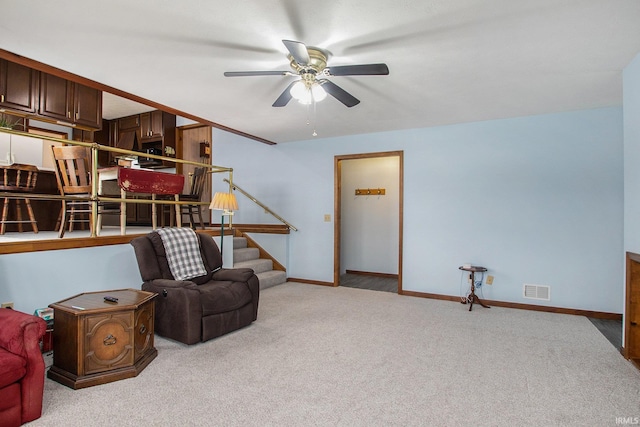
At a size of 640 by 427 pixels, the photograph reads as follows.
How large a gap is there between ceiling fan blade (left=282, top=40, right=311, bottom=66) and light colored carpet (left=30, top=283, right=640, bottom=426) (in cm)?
218

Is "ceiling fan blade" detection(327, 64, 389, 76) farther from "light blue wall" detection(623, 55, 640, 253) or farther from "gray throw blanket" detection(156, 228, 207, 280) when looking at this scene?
"gray throw blanket" detection(156, 228, 207, 280)

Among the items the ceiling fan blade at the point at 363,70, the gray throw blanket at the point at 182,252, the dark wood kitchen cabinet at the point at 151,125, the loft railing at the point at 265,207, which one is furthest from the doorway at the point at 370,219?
the dark wood kitchen cabinet at the point at 151,125

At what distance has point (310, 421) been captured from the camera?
1.84 meters

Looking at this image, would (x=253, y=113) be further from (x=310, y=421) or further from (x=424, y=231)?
(x=310, y=421)

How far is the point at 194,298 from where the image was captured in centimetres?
283

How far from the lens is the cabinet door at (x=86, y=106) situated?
4.84 metres

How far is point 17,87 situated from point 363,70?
4.68 metres

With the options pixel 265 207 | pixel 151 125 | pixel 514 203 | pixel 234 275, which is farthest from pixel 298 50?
pixel 151 125

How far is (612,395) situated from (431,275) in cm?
255

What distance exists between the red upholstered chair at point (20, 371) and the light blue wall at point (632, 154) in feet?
13.6

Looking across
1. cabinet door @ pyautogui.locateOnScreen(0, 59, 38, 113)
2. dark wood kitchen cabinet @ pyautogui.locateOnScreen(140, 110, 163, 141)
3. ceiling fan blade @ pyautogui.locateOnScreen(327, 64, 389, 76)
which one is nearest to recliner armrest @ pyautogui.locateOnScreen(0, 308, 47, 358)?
ceiling fan blade @ pyautogui.locateOnScreen(327, 64, 389, 76)

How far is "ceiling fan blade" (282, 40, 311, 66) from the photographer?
1.99 m

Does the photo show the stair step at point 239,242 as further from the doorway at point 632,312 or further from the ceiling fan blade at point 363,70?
the doorway at point 632,312

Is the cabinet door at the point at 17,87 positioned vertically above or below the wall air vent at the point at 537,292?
above
